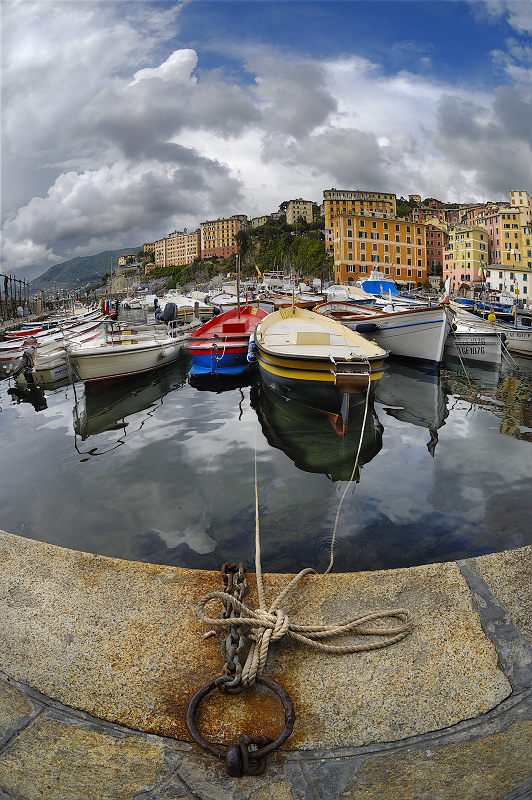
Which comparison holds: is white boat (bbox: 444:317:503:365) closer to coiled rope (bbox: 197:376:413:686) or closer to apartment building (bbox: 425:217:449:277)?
coiled rope (bbox: 197:376:413:686)

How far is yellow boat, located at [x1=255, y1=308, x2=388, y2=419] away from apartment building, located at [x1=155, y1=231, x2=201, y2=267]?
14621 centimetres

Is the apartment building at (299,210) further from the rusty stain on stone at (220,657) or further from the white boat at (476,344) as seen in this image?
the rusty stain on stone at (220,657)

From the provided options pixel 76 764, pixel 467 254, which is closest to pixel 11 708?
pixel 76 764

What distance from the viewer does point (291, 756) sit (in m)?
1.91

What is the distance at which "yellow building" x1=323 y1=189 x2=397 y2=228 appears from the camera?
305 ft

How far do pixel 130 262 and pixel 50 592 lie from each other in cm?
20055

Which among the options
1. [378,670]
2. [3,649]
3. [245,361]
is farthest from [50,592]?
[245,361]

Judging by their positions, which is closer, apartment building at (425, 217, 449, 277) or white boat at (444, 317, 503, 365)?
white boat at (444, 317, 503, 365)

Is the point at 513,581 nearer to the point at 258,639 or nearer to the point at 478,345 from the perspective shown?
the point at 258,639

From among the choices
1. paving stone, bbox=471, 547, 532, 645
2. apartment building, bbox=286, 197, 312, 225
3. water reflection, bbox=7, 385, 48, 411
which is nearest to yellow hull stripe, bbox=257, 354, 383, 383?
paving stone, bbox=471, 547, 532, 645

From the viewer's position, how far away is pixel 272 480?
6309 mm

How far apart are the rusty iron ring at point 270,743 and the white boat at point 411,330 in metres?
15.0

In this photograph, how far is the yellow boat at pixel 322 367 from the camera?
800 cm

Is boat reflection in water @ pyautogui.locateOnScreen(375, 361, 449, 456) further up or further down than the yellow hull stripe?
further down
